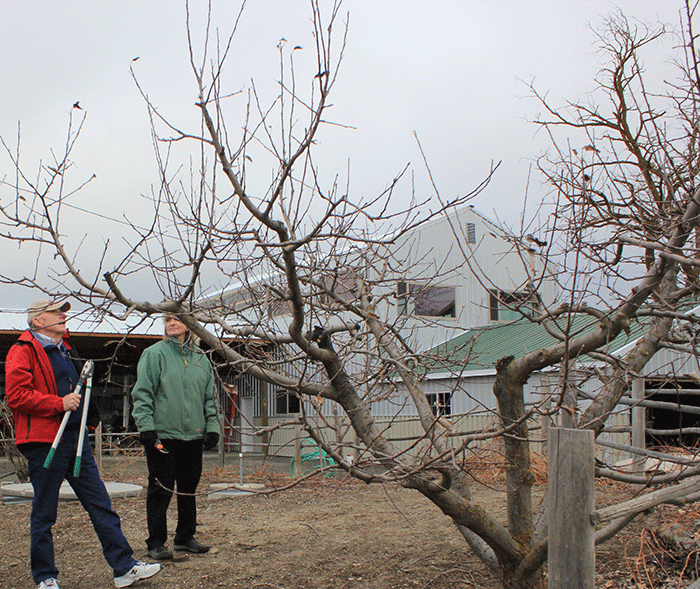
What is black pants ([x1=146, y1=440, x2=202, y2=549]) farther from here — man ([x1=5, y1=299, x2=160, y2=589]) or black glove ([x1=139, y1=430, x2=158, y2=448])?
man ([x1=5, y1=299, x2=160, y2=589])

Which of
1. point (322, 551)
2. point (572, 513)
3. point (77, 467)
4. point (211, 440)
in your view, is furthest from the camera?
point (322, 551)

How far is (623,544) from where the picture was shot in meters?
4.96

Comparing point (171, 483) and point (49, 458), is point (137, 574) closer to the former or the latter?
point (171, 483)

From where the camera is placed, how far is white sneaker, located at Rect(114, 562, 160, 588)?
4.05 m

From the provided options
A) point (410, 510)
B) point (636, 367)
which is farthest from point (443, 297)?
point (636, 367)

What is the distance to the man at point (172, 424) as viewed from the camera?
4.65m

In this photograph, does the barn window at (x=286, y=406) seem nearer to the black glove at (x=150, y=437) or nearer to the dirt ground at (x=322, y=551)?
the dirt ground at (x=322, y=551)

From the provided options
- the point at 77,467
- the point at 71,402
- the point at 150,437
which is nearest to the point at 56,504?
the point at 77,467

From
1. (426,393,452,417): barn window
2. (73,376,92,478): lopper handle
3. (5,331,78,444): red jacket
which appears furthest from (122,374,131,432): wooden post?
(5,331,78,444): red jacket

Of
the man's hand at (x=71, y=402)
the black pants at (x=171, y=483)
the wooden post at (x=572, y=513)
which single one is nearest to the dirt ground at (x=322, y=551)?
the black pants at (x=171, y=483)

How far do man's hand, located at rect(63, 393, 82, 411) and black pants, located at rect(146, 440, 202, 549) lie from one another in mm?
805

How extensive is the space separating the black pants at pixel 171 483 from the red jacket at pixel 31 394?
840 millimetres

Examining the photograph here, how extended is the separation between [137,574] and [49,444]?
0.97 metres

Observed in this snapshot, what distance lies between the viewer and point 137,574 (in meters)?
4.09
